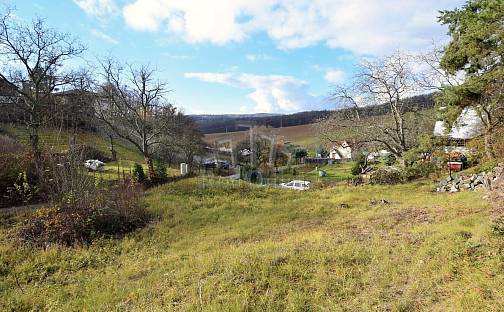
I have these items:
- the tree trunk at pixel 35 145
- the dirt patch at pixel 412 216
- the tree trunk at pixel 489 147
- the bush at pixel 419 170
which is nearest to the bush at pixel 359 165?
the bush at pixel 419 170

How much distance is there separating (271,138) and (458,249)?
36.2 metres

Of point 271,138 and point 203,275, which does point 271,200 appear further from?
point 271,138

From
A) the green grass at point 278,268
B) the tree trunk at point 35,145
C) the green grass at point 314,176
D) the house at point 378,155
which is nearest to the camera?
the green grass at point 278,268

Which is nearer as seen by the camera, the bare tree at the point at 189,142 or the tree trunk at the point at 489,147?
the tree trunk at the point at 489,147

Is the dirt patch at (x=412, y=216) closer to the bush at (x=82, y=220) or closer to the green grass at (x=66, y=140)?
the bush at (x=82, y=220)

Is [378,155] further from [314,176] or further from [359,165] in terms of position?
[314,176]

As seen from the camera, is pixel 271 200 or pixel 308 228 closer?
pixel 308 228

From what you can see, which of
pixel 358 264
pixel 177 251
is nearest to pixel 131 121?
pixel 177 251

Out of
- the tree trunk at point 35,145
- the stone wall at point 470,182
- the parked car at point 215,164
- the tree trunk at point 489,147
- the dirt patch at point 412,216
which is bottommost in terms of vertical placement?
the dirt patch at point 412,216

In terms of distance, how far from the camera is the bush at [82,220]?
9406mm

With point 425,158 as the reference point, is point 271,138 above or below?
above

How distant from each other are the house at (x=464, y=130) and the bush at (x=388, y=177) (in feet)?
11.3

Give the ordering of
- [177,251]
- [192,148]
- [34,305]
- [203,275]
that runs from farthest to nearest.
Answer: [192,148] → [177,251] → [203,275] → [34,305]

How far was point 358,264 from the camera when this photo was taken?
18.5ft
